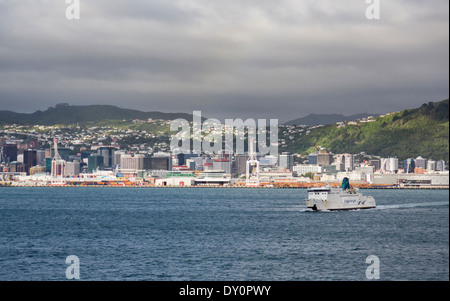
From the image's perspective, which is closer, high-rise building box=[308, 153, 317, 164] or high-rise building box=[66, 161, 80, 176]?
high-rise building box=[308, 153, 317, 164]

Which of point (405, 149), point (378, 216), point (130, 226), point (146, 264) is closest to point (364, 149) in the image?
point (405, 149)

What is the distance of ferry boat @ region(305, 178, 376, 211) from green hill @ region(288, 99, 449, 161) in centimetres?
10671

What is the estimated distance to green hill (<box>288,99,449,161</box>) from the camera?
166 metres

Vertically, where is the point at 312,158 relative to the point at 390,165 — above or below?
above

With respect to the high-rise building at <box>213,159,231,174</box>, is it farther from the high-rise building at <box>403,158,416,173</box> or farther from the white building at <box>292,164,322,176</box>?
the high-rise building at <box>403,158,416,173</box>

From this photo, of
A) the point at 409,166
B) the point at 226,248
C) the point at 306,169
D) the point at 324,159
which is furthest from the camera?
the point at 324,159

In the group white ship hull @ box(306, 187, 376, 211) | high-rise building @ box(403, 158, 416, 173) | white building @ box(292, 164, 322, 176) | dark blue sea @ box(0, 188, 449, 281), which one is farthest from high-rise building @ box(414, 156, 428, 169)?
dark blue sea @ box(0, 188, 449, 281)

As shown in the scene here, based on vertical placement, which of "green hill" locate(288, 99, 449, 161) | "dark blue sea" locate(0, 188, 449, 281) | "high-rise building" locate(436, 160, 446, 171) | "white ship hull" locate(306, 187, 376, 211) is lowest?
"dark blue sea" locate(0, 188, 449, 281)

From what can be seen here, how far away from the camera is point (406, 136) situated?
179 metres

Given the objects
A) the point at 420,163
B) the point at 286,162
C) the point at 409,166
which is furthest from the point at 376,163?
the point at 286,162

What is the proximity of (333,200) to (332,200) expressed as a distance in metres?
0.14

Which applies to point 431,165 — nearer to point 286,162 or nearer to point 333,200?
point 286,162
